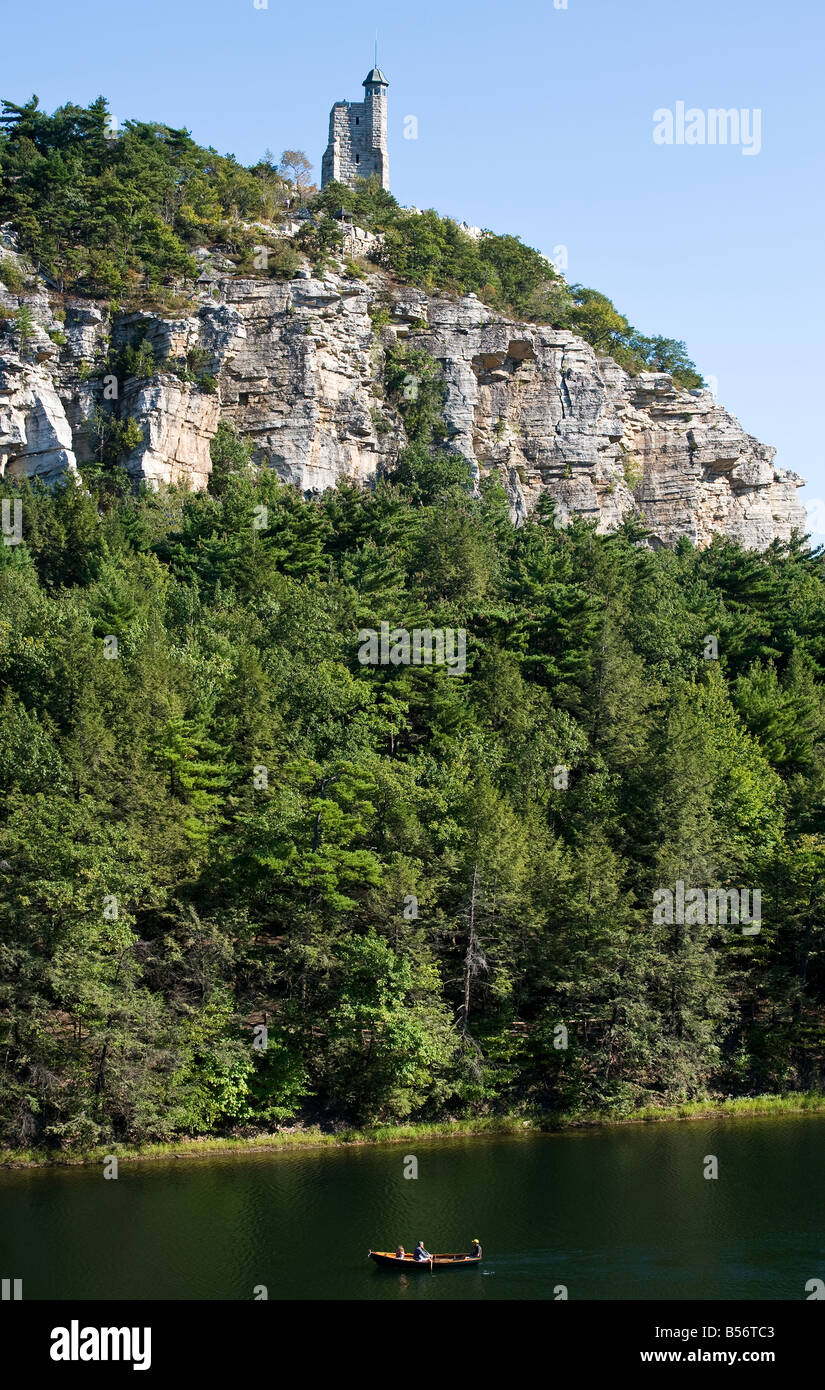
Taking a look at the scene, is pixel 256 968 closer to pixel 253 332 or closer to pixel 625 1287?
pixel 625 1287

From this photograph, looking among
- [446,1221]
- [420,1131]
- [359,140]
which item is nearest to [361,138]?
[359,140]

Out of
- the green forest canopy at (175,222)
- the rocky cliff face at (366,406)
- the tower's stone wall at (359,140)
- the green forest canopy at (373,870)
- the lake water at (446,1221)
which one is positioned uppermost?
the tower's stone wall at (359,140)

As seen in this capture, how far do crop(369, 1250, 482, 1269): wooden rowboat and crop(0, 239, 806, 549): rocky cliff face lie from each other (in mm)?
47804

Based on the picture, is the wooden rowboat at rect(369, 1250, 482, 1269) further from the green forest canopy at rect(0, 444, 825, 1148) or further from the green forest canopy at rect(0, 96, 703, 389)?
the green forest canopy at rect(0, 96, 703, 389)

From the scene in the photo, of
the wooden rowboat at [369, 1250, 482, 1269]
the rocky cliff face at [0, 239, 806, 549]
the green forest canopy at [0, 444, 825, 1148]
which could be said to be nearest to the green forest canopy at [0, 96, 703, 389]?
the rocky cliff face at [0, 239, 806, 549]

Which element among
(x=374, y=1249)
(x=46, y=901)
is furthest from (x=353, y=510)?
(x=374, y=1249)

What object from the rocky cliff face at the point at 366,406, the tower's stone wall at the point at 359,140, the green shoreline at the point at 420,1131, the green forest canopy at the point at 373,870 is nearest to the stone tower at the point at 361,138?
the tower's stone wall at the point at 359,140

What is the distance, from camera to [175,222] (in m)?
75.2

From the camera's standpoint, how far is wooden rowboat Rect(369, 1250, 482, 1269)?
23109 mm

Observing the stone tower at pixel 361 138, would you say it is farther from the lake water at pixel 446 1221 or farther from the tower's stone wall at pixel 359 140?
the lake water at pixel 446 1221

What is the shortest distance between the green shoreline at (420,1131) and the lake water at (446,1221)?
1.87 ft

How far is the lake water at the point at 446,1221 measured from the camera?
22.9m

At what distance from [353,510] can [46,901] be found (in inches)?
1312

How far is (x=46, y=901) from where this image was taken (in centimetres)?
3128
